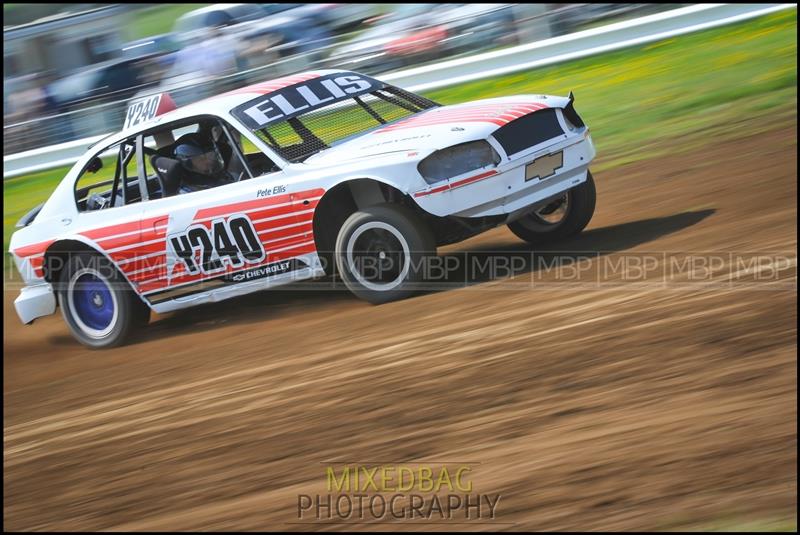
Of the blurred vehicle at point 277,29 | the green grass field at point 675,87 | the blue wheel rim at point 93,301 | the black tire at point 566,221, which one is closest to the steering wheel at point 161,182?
the blue wheel rim at point 93,301

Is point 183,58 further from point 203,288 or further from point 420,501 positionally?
point 420,501

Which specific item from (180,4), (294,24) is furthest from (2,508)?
(180,4)

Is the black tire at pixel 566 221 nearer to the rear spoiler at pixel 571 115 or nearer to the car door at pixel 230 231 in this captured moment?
the rear spoiler at pixel 571 115

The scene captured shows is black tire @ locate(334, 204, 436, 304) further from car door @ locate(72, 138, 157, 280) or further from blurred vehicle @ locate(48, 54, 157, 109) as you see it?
blurred vehicle @ locate(48, 54, 157, 109)

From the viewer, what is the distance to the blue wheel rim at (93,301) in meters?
7.73

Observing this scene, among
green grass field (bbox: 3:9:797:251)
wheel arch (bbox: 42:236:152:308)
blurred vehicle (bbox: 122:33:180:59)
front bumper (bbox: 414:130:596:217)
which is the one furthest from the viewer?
blurred vehicle (bbox: 122:33:180:59)

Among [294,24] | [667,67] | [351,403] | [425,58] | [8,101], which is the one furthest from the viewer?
[8,101]

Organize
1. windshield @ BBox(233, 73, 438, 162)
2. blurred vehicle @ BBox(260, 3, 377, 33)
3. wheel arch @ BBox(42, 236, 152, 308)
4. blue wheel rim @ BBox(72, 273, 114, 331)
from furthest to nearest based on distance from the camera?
blurred vehicle @ BBox(260, 3, 377, 33) < blue wheel rim @ BBox(72, 273, 114, 331) < wheel arch @ BBox(42, 236, 152, 308) < windshield @ BBox(233, 73, 438, 162)

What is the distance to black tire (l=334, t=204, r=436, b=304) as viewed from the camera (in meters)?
6.44

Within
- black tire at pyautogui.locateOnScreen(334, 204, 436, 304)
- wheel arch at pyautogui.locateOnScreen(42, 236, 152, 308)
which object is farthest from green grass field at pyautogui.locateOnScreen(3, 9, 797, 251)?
wheel arch at pyautogui.locateOnScreen(42, 236, 152, 308)

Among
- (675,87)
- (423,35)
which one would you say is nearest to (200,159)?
(675,87)

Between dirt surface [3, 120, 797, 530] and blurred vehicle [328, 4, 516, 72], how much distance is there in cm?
724

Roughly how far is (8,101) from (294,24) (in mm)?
5175

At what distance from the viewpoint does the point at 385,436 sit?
15.2 feet
